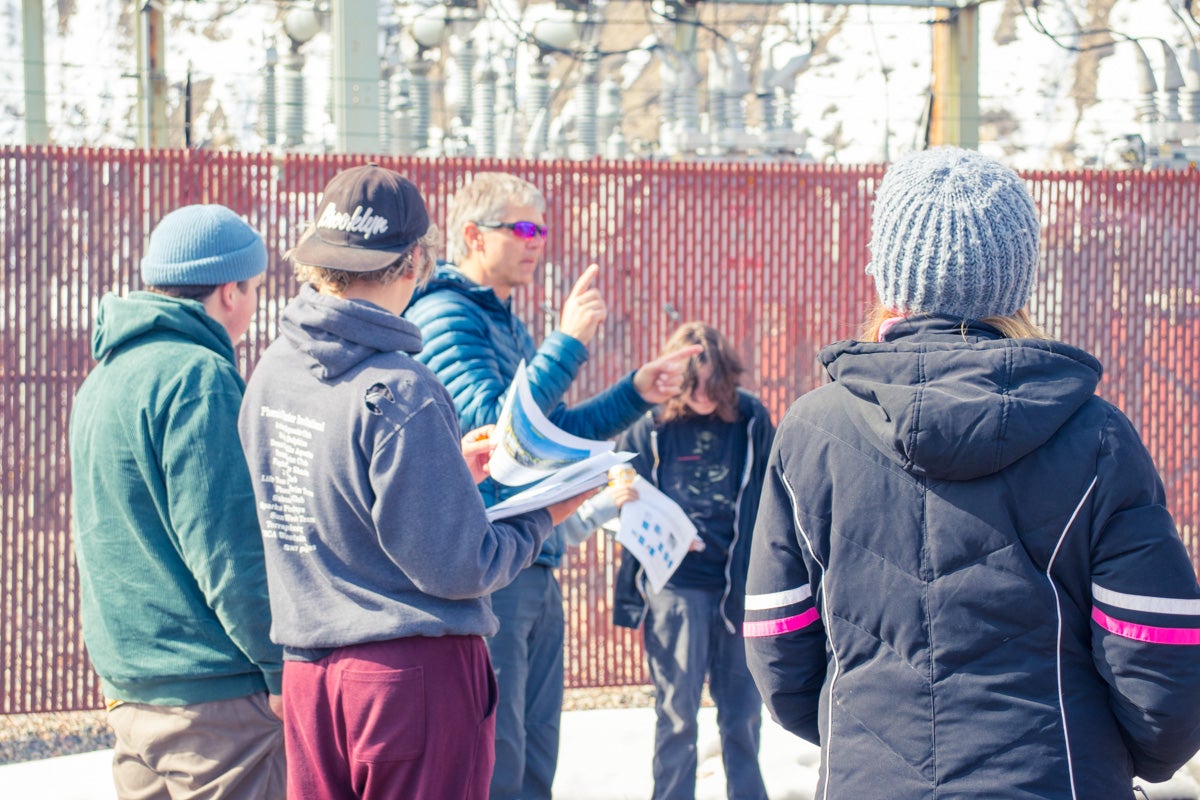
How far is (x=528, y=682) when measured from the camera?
3699mm

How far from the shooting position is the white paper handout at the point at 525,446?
2625 millimetres

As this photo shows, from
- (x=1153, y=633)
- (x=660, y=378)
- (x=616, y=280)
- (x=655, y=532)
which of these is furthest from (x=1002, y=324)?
(x=616, y=280)

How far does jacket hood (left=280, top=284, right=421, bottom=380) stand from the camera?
2.40m

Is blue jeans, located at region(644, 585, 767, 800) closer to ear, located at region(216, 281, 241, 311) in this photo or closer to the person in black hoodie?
the person in black hoodie

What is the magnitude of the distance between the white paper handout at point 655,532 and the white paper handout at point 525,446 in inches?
64.1

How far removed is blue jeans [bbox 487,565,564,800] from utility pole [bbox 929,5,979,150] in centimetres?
626

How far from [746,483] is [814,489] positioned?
2.75 meters

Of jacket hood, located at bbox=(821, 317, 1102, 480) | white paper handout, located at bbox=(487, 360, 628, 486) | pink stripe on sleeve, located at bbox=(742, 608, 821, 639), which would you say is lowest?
pink stripe on sleeve, located at bbox=(742, 608, 821, 639)

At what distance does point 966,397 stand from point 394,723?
1.21 metres

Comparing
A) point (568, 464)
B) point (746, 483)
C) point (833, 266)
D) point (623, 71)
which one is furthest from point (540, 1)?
point (568, 464)

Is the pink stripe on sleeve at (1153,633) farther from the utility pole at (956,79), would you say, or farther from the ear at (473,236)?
the utility pole at (956,79)

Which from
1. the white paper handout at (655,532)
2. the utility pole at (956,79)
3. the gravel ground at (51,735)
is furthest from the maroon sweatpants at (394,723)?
the utility pole at (956,79)

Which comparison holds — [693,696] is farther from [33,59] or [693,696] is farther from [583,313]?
[33,59]

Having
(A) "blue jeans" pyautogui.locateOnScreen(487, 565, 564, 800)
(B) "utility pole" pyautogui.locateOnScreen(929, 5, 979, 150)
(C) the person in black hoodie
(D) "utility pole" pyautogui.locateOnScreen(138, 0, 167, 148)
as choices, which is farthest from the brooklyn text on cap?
(B) "utility pole" pyautogui.locateOnScreen(929, 5, 979, 150)
